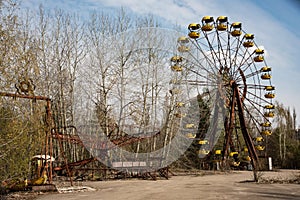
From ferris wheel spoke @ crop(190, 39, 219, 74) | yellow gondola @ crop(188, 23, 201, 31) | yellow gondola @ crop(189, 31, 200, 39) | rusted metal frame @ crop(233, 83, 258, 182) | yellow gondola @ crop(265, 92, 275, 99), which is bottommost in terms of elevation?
rusted metal frame @ crop(233, 83, 258, 182)

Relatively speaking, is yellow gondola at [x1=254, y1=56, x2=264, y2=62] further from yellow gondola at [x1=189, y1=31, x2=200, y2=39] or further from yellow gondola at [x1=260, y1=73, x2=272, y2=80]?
yellow gondola at [x1=189, y1=31, x2=200, y2=39]

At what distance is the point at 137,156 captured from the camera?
13461 millimetres

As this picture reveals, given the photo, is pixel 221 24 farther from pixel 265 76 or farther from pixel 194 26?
pixel 265 76

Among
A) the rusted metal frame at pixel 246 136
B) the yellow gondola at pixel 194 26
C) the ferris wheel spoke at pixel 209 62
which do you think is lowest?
the rusted metal frame at pixel 246 136

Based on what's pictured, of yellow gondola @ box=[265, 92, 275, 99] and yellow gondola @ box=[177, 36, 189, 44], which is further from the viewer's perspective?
yellow gondola @ box=[177, 36, 189, 44]

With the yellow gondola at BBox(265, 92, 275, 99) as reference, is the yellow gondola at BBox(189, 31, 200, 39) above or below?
above

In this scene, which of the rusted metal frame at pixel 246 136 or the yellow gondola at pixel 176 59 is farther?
the yellow gondola at pixel 176 59

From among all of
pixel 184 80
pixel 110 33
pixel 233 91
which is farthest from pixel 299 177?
pixel 110 33

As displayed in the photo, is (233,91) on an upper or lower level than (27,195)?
upper

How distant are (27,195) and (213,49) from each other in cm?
845

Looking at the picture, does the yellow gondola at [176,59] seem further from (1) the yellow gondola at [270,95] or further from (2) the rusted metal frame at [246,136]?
(1) the yellow gondola at [270,95]

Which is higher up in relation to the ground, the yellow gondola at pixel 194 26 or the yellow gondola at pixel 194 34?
the yellow gondola at pixel 194 26

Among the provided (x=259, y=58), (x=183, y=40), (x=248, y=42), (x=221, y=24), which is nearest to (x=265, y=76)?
(x=259, y=58)

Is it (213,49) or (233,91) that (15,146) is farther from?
(213,49)
